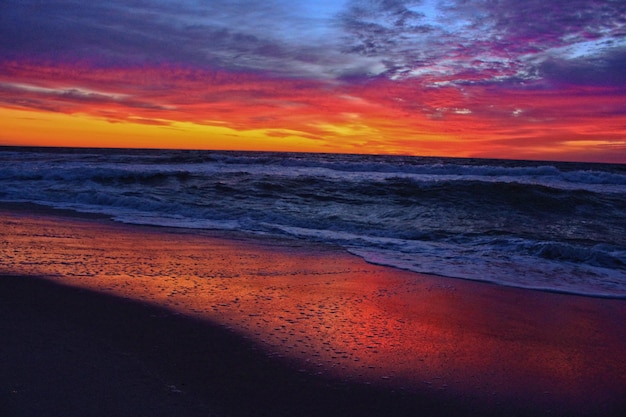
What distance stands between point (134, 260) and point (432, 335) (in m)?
3.71

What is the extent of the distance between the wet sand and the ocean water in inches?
56.8

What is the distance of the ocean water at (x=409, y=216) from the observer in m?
6.71

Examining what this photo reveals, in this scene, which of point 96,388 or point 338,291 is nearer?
point 96,388

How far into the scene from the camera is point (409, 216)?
1210 centimetres

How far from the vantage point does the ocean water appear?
22.0 ft

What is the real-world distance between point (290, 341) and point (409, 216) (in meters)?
9.14

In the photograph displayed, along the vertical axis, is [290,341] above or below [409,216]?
below

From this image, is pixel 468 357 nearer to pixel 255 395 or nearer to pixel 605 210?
pixel 255 395

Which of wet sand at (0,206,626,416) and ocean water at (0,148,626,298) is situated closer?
wet sand at (0,206,626,416)

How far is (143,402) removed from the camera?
2422mm

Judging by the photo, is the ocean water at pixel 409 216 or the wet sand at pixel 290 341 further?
the ocean water at pixel 409 216

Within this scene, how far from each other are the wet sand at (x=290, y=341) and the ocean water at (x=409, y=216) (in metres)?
1.44

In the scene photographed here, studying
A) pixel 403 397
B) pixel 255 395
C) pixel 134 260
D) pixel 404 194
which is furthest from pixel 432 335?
pixel 404 194

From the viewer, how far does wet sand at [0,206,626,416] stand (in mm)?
2586
